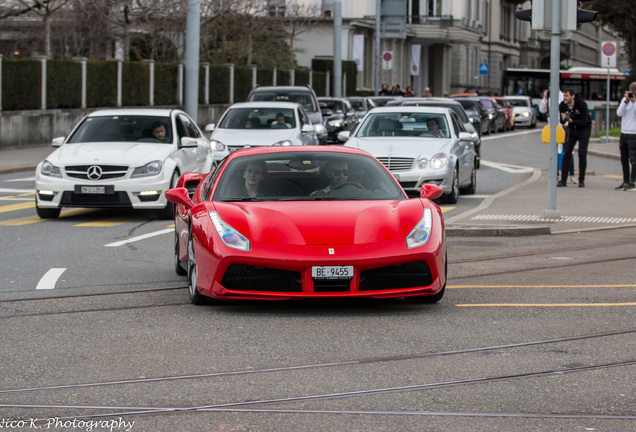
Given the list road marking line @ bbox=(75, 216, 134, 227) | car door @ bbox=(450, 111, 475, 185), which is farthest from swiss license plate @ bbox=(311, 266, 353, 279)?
car door @ bbox=(450, 111, 475, 185)

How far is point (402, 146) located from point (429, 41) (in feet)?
229

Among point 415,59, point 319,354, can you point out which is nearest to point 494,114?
point 415,59

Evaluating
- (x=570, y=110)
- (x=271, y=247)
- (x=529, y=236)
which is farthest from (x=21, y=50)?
(x=271, y=247)

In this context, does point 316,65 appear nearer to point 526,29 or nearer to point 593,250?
point 526,29

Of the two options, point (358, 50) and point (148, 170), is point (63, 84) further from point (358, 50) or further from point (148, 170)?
point (358, 50)

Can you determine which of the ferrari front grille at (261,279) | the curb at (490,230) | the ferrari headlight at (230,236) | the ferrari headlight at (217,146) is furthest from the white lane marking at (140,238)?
the ferrari headlight at (217,146)

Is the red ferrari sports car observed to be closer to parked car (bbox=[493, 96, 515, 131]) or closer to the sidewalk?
the sidewalk

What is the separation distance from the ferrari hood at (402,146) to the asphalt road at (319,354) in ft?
21.4

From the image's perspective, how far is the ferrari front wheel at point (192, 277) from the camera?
8422mm

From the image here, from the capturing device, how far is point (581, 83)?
68312 mm

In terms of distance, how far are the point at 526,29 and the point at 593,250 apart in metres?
103

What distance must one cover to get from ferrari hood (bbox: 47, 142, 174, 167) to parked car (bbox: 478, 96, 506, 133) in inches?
1370

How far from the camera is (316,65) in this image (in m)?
68.6

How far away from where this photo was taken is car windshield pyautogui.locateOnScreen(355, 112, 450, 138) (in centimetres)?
1869
